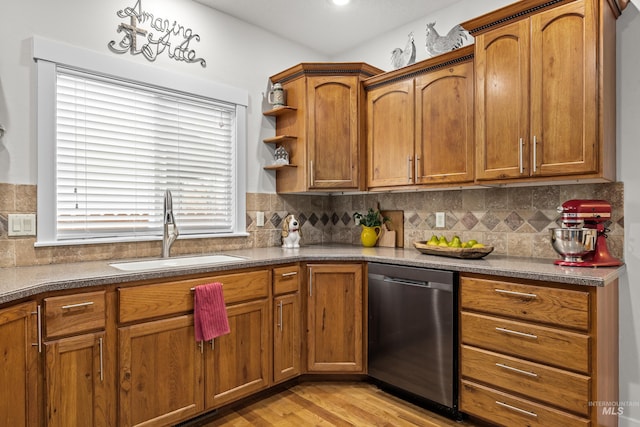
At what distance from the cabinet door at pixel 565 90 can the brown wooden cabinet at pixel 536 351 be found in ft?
2.20

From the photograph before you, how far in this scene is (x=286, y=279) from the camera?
2572 mm

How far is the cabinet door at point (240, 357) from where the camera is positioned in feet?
7.22

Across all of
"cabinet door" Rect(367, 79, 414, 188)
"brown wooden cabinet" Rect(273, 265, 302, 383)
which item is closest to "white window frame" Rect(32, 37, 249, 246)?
"brown wooden cabinet" Rect(273, 265, 302, 383)

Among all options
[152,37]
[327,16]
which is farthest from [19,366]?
[327,16]

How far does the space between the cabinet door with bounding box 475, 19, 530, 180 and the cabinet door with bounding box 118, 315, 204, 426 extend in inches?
76.8

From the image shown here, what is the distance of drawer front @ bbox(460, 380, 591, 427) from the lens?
182cm

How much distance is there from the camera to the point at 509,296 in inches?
78.0

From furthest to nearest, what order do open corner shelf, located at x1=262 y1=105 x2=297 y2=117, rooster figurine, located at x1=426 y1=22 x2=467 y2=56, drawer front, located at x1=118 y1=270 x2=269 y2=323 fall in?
open corner shelf, located at x1=262 y1=105 x2=297 y2=117 → rooster figurine, located at x1=426 y1=22 x2=467 y2=56 → drawer front, located at x1=118 y1=270 x2=269 y2=323

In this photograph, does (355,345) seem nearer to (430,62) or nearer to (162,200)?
(162,200)

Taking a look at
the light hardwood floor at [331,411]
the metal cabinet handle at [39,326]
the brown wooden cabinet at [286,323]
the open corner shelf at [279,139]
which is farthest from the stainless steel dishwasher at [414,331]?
the metal cabinet handle at [39,326]

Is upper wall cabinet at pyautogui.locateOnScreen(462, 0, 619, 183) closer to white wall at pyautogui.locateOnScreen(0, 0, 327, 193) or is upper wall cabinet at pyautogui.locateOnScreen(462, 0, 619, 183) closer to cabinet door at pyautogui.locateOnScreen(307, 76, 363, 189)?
cabinet door at pyautogui.locateOnScreen(307, 76, 363, 189)

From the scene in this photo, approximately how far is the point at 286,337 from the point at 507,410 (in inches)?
52.7

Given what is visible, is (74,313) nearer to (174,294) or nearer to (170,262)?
(174,294)

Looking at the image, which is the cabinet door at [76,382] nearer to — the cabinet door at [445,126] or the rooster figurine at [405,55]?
the cabinet door at [445,126]
